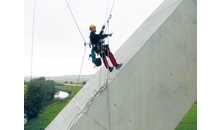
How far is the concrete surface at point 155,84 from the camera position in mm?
2705

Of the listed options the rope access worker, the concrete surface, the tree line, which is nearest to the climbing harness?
the rope access worker

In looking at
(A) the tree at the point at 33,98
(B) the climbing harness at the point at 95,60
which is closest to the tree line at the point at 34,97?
(A) the tree at the point at 33,98

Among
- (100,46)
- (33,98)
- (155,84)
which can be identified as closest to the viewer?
(155,84)

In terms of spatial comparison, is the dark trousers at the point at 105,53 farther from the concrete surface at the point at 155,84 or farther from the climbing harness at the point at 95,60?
the concrete surface at the point at 155,84

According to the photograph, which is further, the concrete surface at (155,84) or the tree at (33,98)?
the tree at (33,98)

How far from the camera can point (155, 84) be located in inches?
116

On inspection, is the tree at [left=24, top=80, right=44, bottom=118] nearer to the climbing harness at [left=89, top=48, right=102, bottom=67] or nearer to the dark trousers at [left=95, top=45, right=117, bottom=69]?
the climbing harness at [left=89, top=48, right=102, bottom=67]

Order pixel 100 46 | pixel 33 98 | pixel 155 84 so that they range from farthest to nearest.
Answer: pixel 33 98, pixel 100 46, pixel 155 84

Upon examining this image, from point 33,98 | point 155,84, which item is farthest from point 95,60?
point 33,98

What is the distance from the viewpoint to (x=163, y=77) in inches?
118

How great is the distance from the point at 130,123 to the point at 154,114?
54cm

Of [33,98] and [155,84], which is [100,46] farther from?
[33,98]

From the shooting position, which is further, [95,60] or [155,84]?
[95,60]

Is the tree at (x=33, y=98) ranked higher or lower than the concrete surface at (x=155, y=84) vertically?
lower
